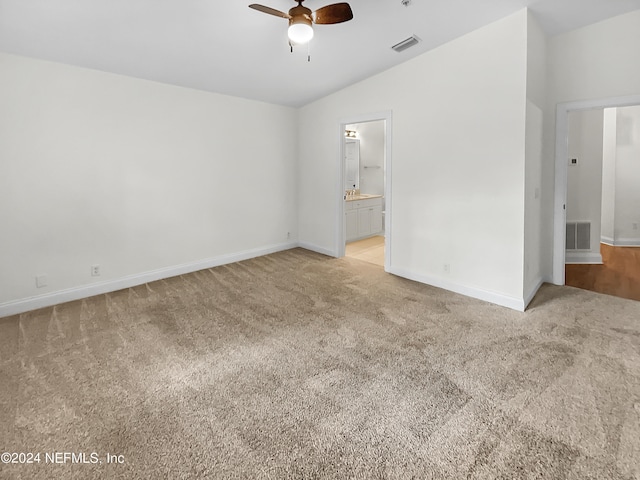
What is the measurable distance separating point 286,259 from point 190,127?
2.38 metres

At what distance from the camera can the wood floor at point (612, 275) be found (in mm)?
4102

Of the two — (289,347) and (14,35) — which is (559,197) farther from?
(14,35)

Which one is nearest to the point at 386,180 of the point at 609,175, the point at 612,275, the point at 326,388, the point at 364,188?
the point at 326,388

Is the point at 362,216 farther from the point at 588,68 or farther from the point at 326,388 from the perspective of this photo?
the point at 326,388

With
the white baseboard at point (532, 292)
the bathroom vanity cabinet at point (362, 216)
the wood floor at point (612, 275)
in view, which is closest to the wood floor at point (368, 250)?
the bathroom vanity cabinet at point (362, 216)

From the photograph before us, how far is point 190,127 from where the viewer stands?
186 inches

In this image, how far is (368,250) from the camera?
626 centimetres

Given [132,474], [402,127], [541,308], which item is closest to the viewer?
[132,474]

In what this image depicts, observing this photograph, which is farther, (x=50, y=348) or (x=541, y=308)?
(x=541, y=308)

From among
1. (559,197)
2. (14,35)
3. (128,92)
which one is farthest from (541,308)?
(14,35)

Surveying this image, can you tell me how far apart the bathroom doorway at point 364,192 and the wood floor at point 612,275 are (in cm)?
260

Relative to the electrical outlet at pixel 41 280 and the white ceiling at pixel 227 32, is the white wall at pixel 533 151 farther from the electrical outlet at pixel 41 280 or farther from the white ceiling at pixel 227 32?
the electrical outlet at pixel 41 280

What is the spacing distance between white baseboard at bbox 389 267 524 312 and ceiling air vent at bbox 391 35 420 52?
2666 millimetres

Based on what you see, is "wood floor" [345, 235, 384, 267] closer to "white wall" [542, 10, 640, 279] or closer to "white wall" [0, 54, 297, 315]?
"white wall" [0, 54, 297, 315]
